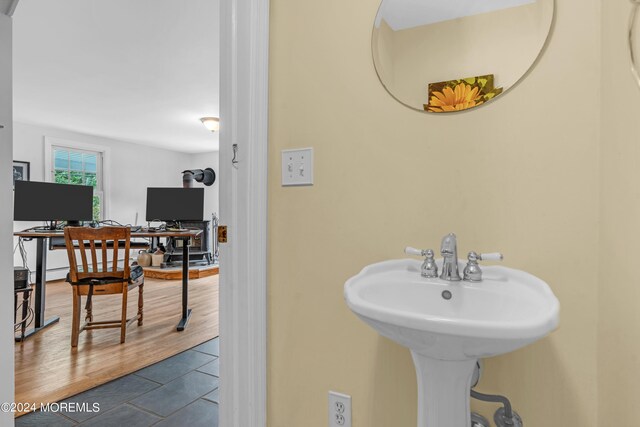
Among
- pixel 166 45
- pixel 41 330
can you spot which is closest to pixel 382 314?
pixel 166 45

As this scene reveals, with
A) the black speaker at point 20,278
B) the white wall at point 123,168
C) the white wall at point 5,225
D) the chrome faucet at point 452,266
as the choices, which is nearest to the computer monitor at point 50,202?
the black speaker at point 20,278

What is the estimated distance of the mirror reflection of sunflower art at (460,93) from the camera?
97 centimetres

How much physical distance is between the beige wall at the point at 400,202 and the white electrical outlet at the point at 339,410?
0.09ft

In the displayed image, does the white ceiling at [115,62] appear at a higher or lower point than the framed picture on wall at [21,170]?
higher

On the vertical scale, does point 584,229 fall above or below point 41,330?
above

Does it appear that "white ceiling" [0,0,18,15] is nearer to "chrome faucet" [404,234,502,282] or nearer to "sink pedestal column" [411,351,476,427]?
"chrome faucet" [404,234,502,282]

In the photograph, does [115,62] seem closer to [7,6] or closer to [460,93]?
[7,6]

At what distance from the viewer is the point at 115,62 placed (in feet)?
9.61

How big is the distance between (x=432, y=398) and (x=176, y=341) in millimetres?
2412

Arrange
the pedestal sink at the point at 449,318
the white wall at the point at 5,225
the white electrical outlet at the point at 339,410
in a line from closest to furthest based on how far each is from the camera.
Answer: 1. the pedestal sink at the point at 449,318
2. the white electrical outlet at the point at 339,410
3. the white wall at the point at 5,225

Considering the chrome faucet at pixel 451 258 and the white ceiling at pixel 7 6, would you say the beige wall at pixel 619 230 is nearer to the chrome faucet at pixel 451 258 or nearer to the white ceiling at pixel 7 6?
the chrome faucet at pixel 451 258

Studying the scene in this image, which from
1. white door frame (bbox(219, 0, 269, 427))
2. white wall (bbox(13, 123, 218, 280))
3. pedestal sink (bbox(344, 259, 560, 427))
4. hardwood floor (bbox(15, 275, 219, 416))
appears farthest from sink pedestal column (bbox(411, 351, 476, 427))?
white wall (bbox(13, 123, 218, 280))

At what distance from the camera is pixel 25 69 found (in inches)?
119

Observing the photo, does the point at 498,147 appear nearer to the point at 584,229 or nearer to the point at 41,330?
the point at 584,229
